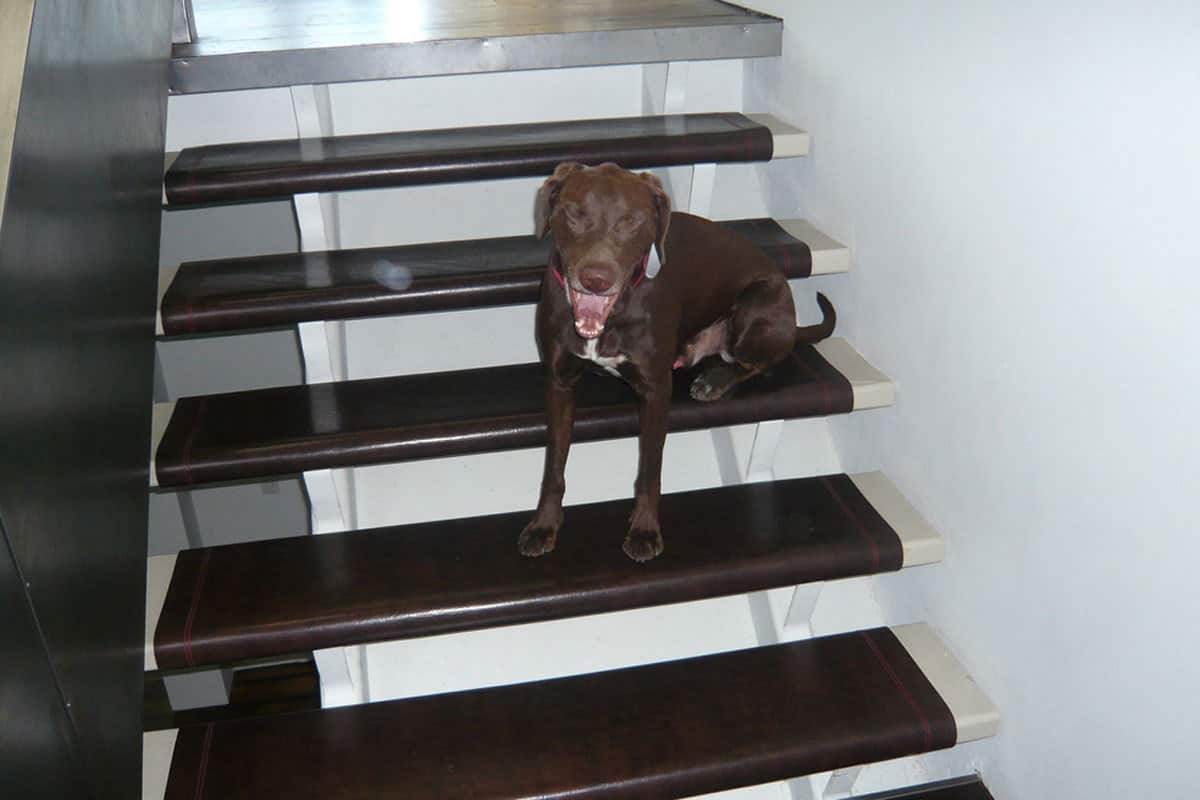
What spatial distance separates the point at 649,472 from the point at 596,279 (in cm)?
43

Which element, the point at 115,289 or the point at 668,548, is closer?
the point at 115,289

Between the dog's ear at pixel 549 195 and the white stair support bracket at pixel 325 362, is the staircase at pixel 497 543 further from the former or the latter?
the dog's ear at pixel 549 195

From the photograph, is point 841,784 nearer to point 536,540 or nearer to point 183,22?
point 536,540

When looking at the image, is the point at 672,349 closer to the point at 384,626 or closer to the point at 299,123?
the point at 384,626

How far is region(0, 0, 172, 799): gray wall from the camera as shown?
1.04m

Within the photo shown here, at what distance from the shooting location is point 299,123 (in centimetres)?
236

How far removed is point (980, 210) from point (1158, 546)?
1.88 feet

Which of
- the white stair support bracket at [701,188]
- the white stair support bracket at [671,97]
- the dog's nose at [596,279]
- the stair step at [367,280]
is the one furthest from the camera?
the white stair support bracket at [671,97]

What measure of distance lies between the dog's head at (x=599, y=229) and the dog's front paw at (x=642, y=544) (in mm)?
399

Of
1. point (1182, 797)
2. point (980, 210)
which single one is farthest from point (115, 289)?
point (1182, 797)

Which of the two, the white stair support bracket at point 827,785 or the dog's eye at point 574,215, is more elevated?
the dog's eye at point 574,215

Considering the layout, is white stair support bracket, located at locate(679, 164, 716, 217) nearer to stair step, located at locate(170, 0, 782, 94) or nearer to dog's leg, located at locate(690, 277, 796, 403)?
stair step, located at locate(170, 0, 782, 94)

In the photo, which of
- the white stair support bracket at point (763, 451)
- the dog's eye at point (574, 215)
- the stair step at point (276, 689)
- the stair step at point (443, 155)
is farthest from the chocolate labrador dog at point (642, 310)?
the stair step at point (276, 689)

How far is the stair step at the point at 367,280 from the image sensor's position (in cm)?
193
